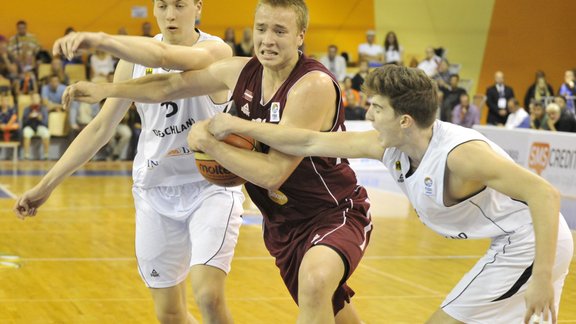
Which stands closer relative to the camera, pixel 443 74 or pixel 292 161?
pixel 292 161

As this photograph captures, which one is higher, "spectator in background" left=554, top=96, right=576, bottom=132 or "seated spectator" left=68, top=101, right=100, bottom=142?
"spectator in background" left=554, top=96, right=576, bottom=132

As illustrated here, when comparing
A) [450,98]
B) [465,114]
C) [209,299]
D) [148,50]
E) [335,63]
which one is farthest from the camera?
[335,63]

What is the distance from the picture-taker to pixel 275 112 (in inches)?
183

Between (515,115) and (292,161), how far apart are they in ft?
56.3

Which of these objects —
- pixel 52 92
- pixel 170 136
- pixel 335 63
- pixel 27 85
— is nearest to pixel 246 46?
pixel 335 63

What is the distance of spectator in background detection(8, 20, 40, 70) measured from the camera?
20.6 metres

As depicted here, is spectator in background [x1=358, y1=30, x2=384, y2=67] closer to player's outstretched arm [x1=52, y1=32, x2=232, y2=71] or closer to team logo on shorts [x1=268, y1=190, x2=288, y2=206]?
player's outstretched arm [x1=52, y1=32, x2=232, y2=71]

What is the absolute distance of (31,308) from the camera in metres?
7.21

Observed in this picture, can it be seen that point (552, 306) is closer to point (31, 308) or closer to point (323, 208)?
point (323, 208)

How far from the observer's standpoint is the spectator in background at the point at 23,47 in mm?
20562

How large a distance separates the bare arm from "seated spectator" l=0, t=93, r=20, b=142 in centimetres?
1478

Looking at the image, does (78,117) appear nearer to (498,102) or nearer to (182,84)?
(498,102)

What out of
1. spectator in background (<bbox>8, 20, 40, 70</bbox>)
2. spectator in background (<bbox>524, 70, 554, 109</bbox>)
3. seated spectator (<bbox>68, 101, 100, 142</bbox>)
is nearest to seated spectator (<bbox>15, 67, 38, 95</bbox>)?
spectator in background (<bbox>8, 20, 40, 70</bbox>)

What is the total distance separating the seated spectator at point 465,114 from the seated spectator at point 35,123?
352 inches
